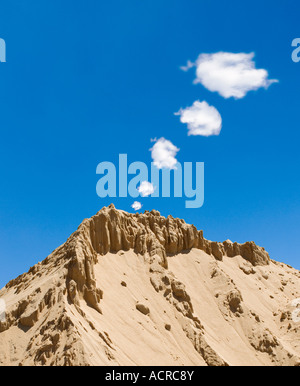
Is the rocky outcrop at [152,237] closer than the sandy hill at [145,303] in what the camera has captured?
No

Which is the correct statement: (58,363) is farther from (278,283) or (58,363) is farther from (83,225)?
(278,283)

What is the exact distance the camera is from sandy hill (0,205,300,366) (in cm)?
3728

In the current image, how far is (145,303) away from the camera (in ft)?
157

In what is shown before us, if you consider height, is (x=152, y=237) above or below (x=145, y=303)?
above

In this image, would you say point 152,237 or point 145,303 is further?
point 152,237

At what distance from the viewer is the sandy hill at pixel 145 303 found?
37281mm

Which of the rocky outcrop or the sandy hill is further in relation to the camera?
the rocky outcrop

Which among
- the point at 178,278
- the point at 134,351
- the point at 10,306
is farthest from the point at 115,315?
the point at 178,278

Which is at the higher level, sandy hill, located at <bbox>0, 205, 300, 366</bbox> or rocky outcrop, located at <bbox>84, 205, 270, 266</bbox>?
rocky outcrop, located at <bbox>84, 205, 270, 266</bbox>

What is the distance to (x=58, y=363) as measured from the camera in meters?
34.0
